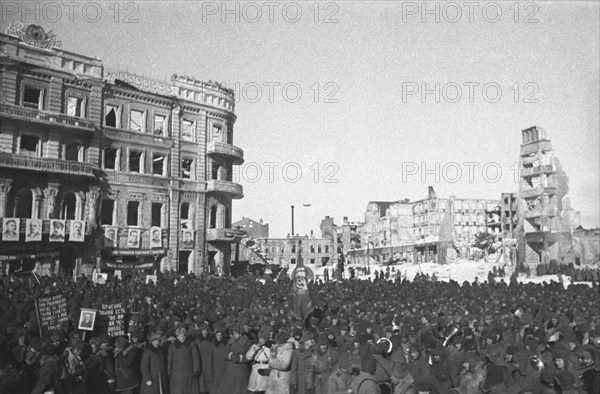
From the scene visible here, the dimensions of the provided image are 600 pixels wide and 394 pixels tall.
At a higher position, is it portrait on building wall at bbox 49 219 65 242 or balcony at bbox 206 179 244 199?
balcony at bbox 206 179 244 199

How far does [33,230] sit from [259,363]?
26.5 m

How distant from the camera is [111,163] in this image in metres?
38.1

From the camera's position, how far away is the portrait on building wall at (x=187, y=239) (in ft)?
132

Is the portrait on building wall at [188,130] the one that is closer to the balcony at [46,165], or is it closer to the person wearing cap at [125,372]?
the balcony at [46,165]

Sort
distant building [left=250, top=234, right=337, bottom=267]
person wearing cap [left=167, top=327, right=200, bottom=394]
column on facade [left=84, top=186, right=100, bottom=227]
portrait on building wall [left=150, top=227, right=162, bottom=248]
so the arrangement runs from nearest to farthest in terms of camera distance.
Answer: person wearing cap [left=167, top=327, right=200, bottom=394], column on facade [left=84, top=186, right=100, bottom=227], portrait on building wall [left=150, top=227, right=162, bottom=248], distant building [left=250, top=234, right=337, bottom=267]

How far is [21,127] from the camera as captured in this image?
110 ft

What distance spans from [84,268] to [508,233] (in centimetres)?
5967

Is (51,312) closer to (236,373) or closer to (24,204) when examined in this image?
(236,373)

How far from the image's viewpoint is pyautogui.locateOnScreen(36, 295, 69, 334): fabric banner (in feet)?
39.8

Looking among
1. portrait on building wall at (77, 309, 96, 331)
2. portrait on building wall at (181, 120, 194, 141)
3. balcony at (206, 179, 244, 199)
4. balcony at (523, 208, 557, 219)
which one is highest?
portrait on building wall at (181, 120, 194, 141)

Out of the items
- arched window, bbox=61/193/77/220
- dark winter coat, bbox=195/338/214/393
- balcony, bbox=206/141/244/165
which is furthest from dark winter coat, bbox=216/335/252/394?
balcony, bbox=206/141/244/165

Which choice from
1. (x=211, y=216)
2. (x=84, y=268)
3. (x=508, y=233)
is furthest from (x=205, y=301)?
(x=508, y=233)

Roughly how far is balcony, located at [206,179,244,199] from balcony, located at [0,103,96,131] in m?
9.05

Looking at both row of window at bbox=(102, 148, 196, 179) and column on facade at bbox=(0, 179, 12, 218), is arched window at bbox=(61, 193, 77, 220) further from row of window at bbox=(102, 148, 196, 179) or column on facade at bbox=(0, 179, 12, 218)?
column on facade at bbox=(0, 179, 12, 218)
